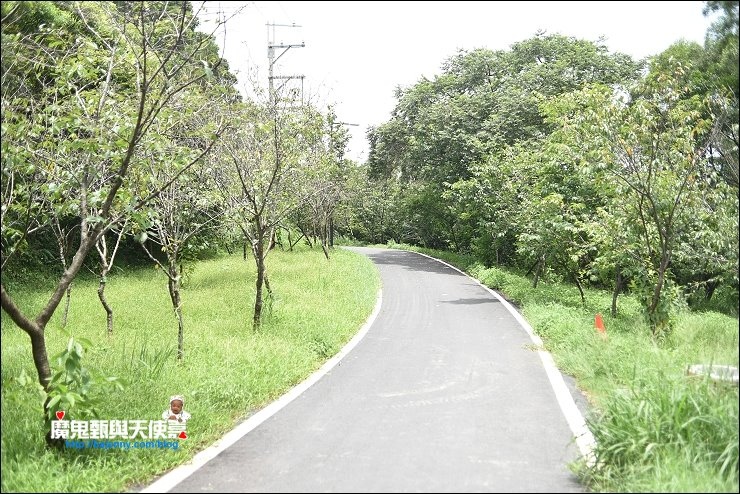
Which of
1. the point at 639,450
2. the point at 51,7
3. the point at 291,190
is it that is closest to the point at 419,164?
the point at 291,190

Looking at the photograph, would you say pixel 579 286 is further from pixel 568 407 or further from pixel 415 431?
pixel 415 431

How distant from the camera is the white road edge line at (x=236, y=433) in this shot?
184 inches

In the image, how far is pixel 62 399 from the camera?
15.9ft

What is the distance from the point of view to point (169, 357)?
7.84 metres

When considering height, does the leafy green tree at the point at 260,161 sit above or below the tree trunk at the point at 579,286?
above

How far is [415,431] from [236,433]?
183 centimetres

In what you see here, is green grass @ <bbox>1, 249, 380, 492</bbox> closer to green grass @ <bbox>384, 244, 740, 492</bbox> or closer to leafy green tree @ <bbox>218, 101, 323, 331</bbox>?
leafy green tree @ <bbox>218, 101, 323, 331</bbox>

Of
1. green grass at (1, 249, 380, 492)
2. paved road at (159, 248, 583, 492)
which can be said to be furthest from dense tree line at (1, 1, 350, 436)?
paved road at (159, 248, 583, 492)

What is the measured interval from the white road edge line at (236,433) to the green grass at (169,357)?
0.12 m

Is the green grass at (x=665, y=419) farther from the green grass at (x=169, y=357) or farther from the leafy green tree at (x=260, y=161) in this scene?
the leafy green tree at (x=260, y=161)

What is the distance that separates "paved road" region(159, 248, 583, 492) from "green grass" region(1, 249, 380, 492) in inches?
20.0

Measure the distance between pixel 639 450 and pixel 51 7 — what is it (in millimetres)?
11196

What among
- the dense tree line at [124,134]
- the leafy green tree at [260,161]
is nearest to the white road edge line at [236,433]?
the dense tree line at [124,134]

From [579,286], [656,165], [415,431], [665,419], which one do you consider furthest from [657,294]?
[415,431]
